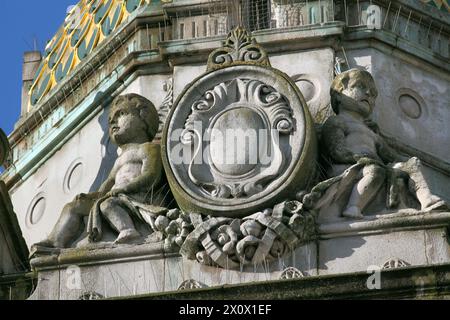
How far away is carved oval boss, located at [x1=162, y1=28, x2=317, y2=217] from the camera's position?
1467 inches

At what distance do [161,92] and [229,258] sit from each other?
4.73m

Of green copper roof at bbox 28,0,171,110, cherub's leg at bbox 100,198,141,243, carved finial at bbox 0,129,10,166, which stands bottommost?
cherub's leg at bbox 100,198,141,243

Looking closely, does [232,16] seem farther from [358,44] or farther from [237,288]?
[237,288]

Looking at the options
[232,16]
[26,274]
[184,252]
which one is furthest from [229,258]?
[232,16]

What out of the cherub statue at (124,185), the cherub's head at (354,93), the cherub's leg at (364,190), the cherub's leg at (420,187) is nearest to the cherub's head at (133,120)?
the cherub statue at (124,185)

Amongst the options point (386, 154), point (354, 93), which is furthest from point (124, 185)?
point (386, 154)

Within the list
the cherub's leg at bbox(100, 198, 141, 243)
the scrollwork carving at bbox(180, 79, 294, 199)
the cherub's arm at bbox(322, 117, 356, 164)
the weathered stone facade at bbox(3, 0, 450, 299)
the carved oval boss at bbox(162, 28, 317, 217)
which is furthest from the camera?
the cherub's arm at bbox(322, 117, 356, 164)

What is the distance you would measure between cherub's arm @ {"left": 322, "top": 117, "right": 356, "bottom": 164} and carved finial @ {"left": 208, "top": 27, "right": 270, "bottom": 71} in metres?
1.10

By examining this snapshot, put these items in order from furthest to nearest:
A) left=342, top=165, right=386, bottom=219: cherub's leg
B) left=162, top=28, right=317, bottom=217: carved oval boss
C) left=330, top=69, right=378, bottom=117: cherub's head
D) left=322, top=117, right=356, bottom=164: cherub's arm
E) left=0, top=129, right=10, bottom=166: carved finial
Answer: left=0, top=129, right=10, bottom=166: carved finial, left=330, top=69, right=378, bottom=117: cherub's head, left=322, top=117, right=356, bottom=164: cherub's arm, left=162, top=28, right=317, bottom=217: carved oval boss, left=342, top=165, right=386, bottom=219: cherub's leg

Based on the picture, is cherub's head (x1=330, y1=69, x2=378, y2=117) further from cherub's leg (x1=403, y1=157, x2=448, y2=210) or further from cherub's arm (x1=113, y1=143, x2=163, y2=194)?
cherub's arm (x1=113, y1=143, x2=163, y2=194)

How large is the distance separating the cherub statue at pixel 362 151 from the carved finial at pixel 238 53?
1.11 m

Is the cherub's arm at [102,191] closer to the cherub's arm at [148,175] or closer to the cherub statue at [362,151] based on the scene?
the cherub's arm at [148,175]

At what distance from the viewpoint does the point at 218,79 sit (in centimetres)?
3828

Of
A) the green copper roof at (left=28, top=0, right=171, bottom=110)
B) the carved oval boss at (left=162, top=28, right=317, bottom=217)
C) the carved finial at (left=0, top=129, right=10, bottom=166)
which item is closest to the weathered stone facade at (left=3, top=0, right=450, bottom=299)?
the carved oval boss at (left=162, top=28, right=317, bottom=217)
